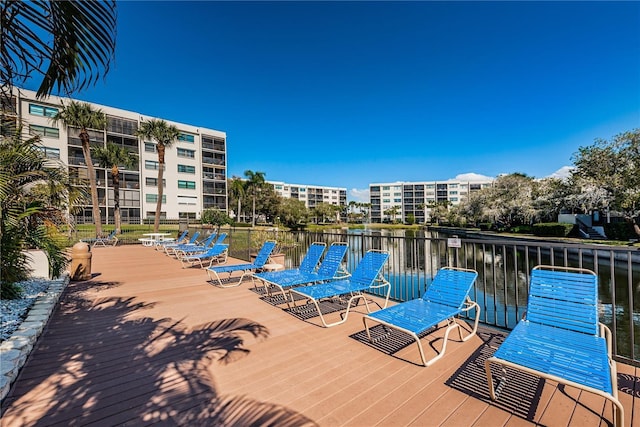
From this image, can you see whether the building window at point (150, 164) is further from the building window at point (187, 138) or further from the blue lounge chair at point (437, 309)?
the blue lounge chair at point (437, 309)

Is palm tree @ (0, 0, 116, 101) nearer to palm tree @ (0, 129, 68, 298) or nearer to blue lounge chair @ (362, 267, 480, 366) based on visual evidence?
palm tree @ (0, 129, 68, 298)

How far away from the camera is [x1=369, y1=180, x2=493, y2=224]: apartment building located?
330 ft

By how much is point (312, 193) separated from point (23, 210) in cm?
11241

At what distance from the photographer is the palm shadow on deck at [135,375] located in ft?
6.95

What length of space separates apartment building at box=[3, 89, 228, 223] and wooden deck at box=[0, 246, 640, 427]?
1325 inches

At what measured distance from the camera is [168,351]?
3211 mm

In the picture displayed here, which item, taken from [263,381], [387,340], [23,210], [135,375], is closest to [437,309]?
[387,340]

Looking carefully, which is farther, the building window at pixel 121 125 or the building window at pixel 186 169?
the building window at pixel 186 169

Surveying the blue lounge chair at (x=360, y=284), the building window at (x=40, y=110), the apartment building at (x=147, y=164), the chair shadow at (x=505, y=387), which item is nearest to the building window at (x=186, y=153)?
the apartment building at (x=147, y=164)

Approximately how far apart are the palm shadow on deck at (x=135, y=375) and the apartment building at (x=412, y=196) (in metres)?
98.5

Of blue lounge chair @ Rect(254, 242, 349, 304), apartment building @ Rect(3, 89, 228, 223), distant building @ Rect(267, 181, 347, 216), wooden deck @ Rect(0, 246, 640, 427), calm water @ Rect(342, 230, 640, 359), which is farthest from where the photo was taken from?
distant building @ Rect(267, 181, 347, 216)

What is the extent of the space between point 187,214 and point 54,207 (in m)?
37.7

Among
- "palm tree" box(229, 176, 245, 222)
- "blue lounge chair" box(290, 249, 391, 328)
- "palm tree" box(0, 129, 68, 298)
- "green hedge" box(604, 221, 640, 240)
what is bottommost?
"green hedge" box(604, 221, 640, 240)

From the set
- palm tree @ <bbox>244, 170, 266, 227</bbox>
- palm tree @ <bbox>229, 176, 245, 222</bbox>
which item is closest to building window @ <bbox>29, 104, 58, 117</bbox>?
palm tree @ <bbox>229, 176, 245, 222</bbox>
